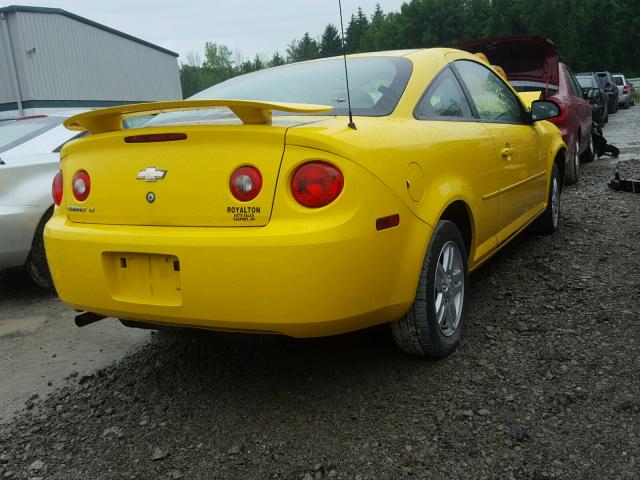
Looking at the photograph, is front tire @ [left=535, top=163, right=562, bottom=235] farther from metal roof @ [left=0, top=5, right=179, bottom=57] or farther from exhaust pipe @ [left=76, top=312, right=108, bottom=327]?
metal roof @ [left=0, top=5, right=179, bottom=57]

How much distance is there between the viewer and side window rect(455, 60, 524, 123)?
3711 millimetres

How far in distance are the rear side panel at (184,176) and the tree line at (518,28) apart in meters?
41.4

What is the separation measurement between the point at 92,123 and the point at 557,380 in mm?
2288

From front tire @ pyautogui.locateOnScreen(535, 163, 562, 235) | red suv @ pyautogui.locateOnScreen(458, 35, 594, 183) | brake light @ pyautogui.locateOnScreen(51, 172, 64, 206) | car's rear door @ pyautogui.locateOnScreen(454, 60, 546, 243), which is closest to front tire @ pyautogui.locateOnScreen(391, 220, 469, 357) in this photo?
car's rear door @ pyautogui.locateOnScreen(454, 60, 546, 243)

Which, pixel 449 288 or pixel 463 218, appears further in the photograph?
pixel 463 218

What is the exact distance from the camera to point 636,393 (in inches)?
99.7

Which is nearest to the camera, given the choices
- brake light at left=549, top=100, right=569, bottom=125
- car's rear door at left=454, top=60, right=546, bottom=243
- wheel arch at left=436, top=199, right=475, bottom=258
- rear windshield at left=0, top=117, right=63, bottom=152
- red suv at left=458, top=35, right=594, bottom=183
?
wheel arch at left=436, top=199, right=475, bottom=258

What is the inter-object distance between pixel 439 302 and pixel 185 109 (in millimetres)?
1417

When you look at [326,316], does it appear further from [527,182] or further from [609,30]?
[609,30]

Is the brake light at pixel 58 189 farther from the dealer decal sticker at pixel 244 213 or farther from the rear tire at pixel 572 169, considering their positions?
the rear tire at pixel 572 169

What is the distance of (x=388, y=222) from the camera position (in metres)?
2.45

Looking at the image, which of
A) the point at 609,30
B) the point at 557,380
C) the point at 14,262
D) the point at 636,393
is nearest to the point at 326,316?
the point at 557,380

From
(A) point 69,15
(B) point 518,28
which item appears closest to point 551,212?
(A) point 69,15

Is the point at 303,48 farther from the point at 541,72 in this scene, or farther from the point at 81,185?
the point at 81,185
